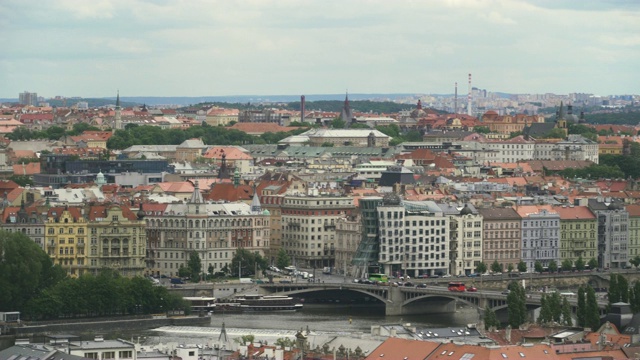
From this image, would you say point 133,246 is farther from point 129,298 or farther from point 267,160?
point 267,160

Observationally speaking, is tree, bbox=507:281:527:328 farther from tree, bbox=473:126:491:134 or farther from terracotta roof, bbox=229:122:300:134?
terracotta roof, bbox=229:122:300:134

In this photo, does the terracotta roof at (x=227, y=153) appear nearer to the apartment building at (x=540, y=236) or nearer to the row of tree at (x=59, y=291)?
the apartment building at (x=540, y=236)

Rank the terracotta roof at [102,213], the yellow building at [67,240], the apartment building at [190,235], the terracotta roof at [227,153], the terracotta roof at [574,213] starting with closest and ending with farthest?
the yellow building at [67,240] < the terracotta roof at [102,213] < the apartment building at [190,235] < the terracotta roof at [574,213] < the terracotta roof at [227,153]

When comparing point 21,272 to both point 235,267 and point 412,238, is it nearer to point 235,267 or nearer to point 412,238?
point 235,267

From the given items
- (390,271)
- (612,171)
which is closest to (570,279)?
(390,271)

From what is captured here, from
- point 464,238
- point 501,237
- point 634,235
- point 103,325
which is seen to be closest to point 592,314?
point 103,325

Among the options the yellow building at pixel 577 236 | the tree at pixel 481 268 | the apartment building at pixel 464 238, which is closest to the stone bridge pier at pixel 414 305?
the tree at pixel 481 268
